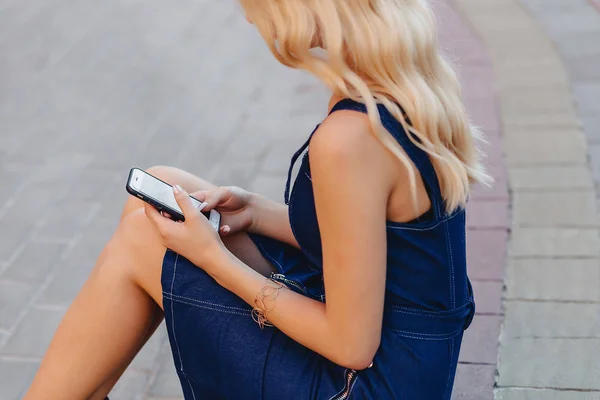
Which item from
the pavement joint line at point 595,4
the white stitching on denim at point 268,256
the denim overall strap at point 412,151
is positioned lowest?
the pavement joint line at point 595,4

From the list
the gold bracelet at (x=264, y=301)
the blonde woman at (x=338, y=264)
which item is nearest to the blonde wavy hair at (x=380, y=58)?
the blonde woman at (x=338, y=264)

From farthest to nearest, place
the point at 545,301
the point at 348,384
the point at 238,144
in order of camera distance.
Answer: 1. the point at 238,144
2. the point at 545,301
3. the point at 348,384

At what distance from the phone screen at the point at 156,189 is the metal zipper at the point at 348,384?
0.51 metres

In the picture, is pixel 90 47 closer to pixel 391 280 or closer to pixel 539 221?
pixel 539 221

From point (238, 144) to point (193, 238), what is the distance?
83.8 inches

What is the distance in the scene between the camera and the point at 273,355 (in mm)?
1607

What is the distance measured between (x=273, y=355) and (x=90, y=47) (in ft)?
12.0

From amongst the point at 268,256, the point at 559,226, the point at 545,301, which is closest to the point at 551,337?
the point at 545,301

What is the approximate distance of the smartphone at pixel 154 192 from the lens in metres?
1.74

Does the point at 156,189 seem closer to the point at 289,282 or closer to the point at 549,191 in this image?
the point at 289,282

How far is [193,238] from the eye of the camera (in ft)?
5.41

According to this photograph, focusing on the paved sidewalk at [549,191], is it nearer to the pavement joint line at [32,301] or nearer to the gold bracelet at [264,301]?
the gold bracelet at [264,301]

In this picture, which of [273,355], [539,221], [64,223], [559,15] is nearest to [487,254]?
[539,221]

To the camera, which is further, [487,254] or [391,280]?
[487,254]
